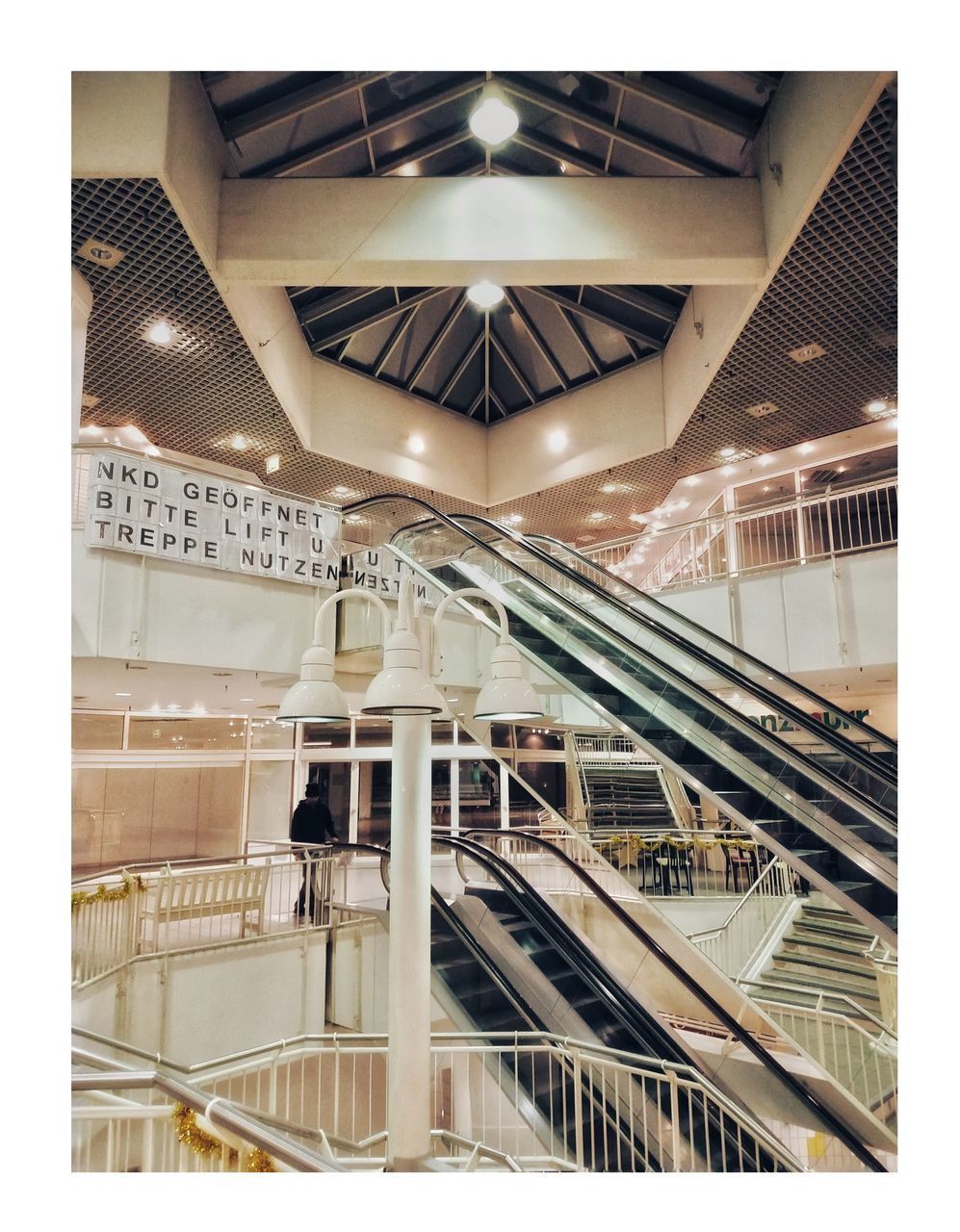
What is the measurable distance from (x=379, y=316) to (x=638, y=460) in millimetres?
4153

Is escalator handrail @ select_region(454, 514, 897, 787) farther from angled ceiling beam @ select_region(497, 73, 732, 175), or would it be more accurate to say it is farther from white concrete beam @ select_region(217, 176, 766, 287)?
angled ceiling beam @ select_region(497, 73, 732, 175)

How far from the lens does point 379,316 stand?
402 inches

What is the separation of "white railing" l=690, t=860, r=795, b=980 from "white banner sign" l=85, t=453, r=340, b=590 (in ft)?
16.3

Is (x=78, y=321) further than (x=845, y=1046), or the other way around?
(x=78, y=321)

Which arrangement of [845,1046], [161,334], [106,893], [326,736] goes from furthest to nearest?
[326,736] → [161,334] → [106,893] → [845,1046]

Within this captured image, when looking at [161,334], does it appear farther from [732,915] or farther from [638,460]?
[732,915]

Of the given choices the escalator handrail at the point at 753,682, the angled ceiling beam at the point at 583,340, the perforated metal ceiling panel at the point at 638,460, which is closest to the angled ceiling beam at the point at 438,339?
the angled ceiling beam at the point at 583,340

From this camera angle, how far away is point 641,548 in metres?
10.7

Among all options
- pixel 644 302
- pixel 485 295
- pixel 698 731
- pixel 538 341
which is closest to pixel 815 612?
pixel 698 731

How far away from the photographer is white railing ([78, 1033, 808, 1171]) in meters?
4.42
